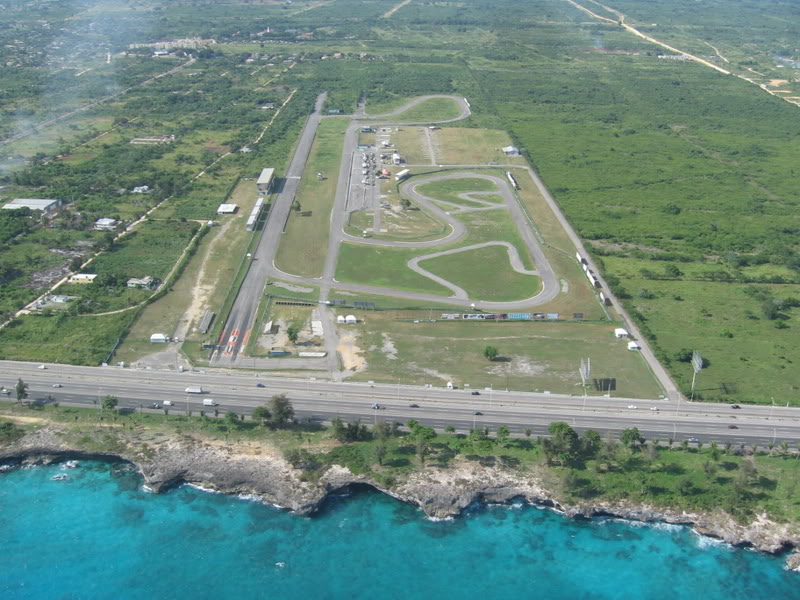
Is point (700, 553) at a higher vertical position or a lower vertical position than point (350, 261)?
lower

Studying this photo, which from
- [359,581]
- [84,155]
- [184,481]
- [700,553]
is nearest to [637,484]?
[700,553]

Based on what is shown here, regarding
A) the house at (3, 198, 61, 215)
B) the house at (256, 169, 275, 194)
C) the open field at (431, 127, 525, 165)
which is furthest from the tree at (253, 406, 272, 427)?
the open field at (431, 127, 525, 165)

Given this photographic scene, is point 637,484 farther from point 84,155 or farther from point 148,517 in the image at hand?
point 84,155

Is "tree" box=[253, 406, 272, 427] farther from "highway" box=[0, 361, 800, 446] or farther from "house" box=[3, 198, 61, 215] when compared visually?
"house" box=[3, 198, 61, 215]

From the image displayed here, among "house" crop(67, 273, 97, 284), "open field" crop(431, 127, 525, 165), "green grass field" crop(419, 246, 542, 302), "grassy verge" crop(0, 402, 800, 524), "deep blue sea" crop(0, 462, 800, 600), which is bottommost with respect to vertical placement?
"deep blue sea" crop(0, 462, 800, 600)

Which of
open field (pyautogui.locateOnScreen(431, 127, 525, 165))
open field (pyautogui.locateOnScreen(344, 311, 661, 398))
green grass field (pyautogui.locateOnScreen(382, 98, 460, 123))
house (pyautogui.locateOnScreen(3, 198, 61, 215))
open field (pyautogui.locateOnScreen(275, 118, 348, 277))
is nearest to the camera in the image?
open field (pyautogui.locateOnScreen(344, 311, 661, 398))

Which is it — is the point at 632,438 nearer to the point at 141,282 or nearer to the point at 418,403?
the point at 418,403
